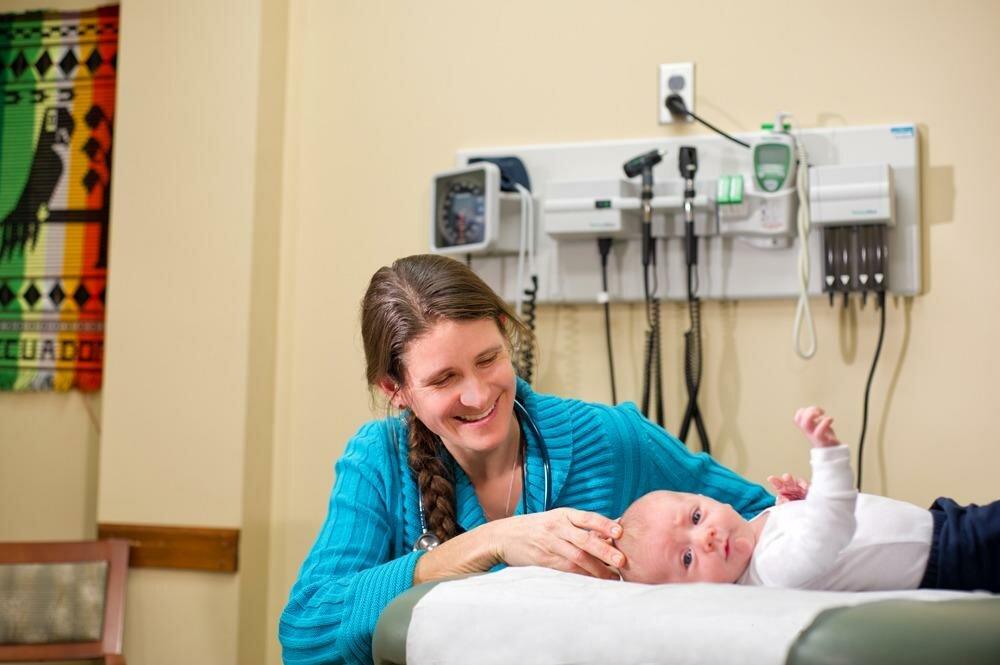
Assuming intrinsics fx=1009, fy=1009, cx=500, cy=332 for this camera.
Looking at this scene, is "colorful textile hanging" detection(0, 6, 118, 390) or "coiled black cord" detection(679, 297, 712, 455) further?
"colorful textile hanging" detection(0, 6, 118, 390)

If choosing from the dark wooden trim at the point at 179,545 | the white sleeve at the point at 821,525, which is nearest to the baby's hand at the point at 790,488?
the white sleeve at the point at 821,525

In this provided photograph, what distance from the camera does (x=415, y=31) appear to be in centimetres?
259

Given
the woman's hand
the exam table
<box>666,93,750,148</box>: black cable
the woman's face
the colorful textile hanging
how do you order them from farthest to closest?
1. the colorful textile hanging
2. <box>666,93,750,148</box>: black cable
3. the woman's face
4. the woman's hand
5. the exam table

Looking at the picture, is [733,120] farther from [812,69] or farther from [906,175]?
[906,175]

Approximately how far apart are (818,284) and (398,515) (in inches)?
45.7

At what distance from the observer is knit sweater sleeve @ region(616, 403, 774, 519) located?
1657 mm

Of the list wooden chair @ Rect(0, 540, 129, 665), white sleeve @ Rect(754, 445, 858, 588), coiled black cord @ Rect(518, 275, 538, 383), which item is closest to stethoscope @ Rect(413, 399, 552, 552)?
white sleeve @ Rect(754, 445, 858, 588)

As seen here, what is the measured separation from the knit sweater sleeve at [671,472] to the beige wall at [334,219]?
2.10 feet

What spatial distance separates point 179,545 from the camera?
248 centimetres

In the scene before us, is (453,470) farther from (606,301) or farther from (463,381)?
(606,301)

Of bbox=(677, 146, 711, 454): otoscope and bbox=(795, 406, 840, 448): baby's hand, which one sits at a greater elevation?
bbox=(677, 146, 711, 454): otoscope

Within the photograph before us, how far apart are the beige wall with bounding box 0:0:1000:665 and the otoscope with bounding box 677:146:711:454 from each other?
0.17 ft

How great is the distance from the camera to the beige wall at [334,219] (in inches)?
88.3

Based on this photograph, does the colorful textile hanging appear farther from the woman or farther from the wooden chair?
the woman
